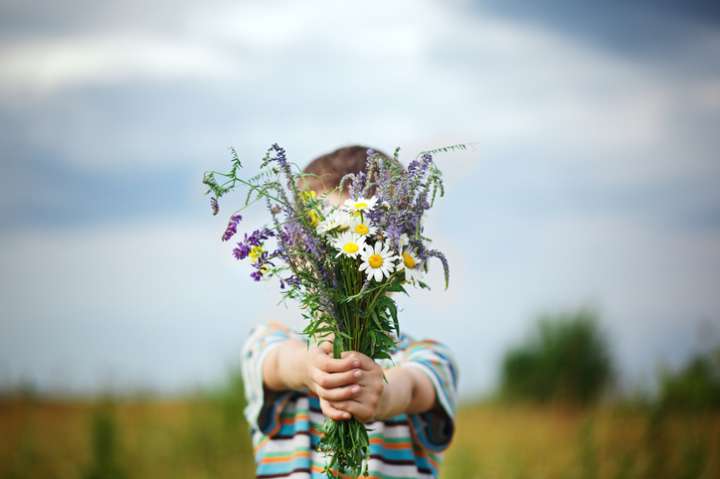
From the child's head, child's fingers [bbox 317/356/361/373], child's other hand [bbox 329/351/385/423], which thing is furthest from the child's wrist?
the child's head

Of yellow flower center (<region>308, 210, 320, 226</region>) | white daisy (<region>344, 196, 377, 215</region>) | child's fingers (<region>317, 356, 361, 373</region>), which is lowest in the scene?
child's fingers (<region>317, 356, 361, 373</region>)

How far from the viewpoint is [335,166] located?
3154mm

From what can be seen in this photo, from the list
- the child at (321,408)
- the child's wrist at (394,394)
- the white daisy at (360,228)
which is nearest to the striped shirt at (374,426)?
the child at (321,408)

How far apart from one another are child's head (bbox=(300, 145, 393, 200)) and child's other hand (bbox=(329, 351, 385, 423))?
2.87 ft

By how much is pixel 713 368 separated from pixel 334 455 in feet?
24.7

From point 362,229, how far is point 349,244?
7 centimetres

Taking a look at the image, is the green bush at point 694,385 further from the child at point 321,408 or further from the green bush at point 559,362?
the child at point 321,408

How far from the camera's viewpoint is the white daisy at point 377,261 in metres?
2.19

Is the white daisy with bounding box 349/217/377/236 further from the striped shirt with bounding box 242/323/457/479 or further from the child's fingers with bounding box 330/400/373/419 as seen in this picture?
the striped shirt with bounding box 242/323/457/479

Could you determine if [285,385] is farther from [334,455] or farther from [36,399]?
[36,399]

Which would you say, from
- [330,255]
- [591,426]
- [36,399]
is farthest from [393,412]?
[36,399]

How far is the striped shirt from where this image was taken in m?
2.99

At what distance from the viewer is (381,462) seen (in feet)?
9.79

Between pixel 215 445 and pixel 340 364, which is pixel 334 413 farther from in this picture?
pixel 215 445
